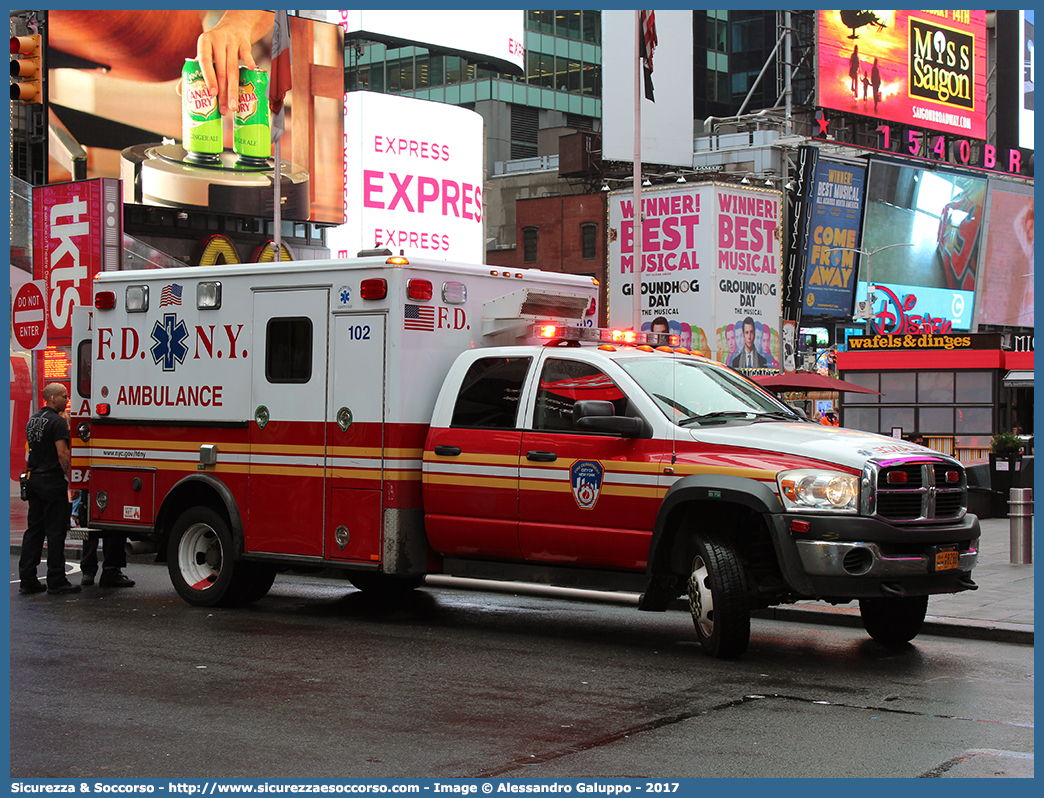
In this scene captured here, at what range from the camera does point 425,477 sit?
10539 mm

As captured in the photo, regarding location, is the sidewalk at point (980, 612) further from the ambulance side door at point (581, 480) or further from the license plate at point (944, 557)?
the ambulance side door at point (581, 480)

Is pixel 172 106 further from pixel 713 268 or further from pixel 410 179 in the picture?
pixel 713 268

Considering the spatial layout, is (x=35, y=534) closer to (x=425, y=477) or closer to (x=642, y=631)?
(x=425, y=477)

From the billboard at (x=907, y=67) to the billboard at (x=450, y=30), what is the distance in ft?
48.0

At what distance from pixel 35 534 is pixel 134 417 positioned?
5.22ft

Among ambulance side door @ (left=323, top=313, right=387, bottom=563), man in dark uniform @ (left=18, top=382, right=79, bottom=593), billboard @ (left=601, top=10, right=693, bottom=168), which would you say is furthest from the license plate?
billboard @ (left=601, top=10, right=693, bottom=168)

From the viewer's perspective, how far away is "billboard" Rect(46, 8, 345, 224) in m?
41.0

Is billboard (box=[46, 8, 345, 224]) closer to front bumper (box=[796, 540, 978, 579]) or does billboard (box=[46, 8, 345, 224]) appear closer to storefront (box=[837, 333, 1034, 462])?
storefront (box=[837, 333, 1034, 462])

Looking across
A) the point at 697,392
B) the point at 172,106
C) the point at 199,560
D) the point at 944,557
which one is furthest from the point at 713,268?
the point at 944,557

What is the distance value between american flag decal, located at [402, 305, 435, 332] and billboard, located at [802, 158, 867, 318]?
1997 inches

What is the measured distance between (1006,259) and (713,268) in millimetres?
34103

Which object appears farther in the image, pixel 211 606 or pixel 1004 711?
pixel 211 606

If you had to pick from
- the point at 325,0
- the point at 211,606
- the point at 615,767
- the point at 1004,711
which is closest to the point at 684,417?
the point at 1004,711

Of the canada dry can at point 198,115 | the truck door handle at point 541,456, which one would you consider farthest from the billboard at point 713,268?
the truck door handle at point 541,456
